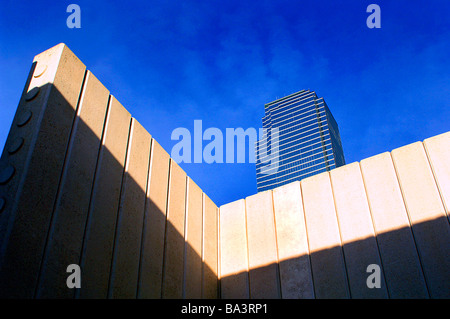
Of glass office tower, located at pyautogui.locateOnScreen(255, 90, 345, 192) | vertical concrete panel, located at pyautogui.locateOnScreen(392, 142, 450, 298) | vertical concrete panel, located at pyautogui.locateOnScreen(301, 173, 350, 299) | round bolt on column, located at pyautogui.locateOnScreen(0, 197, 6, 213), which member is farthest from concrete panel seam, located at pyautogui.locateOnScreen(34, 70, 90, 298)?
glass office tower, located at pyautogui.locateOnScreen(255, 90, 345, 192)

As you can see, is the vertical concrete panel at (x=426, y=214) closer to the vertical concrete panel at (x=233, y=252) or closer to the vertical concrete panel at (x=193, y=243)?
the vertical concrete panel at (x=233, y=252)

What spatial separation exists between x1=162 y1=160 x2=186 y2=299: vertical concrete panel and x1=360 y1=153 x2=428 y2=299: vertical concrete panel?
12.1 ft

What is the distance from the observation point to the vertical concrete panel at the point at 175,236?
20.7ft

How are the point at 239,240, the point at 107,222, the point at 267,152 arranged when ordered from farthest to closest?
the point at 267,152
the point at 239,240
the point at 107,222

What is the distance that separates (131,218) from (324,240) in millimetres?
3743

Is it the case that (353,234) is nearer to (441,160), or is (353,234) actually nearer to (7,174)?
(441,160)

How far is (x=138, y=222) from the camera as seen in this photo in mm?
5816

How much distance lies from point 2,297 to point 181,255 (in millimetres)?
3709

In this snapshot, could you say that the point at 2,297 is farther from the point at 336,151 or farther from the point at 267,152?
the point at 267,152

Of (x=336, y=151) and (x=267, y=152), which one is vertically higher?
(x=267, y=152)

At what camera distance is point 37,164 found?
4176 mm

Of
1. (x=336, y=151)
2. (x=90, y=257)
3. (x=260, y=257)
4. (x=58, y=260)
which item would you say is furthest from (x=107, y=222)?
(x=336, y=151)

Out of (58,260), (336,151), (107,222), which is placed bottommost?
(58,260)

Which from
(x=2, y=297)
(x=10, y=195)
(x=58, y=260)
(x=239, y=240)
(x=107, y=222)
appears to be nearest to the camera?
(x=2, y=297)
